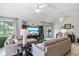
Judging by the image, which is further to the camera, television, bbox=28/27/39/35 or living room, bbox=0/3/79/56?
television, bbox=28/27/39/35

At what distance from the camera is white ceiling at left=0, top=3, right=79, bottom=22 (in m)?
2.26

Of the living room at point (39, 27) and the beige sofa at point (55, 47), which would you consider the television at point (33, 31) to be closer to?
the living room at point (39, 27)

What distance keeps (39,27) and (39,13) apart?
0.33 metres

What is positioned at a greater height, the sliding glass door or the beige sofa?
the sliding glass door

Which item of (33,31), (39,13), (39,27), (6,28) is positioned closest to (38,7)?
(39,13)

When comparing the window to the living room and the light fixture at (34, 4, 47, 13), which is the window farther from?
the light fixture at (34, 4, 47, 13)

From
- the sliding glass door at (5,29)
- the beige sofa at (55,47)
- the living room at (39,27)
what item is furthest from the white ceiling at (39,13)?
the beige sofa at (55,47)

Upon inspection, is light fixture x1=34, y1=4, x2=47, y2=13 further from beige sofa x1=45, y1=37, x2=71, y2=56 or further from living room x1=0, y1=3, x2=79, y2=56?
beige sofa x1=45, y1=37, x2=71, y2=56

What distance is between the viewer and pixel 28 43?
2.41 meters

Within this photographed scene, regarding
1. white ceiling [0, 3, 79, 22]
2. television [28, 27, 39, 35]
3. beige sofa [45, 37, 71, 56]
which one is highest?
white ceiling [0, 3, 79, 22]

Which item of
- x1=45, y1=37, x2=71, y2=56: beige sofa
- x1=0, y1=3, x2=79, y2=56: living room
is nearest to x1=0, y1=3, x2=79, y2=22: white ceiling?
x1=0, y1=3, x2=79, y2=56: living room

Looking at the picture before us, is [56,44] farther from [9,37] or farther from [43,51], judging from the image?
[9,37]

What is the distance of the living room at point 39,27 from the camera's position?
7.45 ft

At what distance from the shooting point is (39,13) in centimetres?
236
